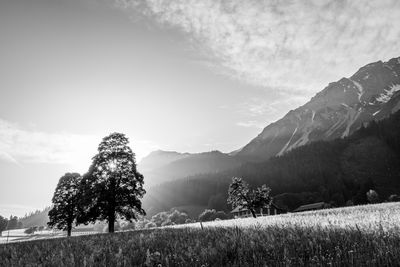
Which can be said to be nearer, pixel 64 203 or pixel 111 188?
pixel 111 188

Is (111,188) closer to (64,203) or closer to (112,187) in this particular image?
(112,187)

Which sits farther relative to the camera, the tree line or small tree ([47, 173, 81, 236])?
small tree ([47, 173, 81, 236])

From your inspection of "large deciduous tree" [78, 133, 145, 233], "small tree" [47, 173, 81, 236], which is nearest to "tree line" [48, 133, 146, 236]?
"large deciduous tree" [78, 133, 145, 233]

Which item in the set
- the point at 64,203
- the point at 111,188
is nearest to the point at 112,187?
the point at 111,188

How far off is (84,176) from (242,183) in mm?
43972

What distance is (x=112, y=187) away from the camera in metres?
37.9

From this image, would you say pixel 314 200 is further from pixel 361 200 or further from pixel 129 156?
pixel 129 156

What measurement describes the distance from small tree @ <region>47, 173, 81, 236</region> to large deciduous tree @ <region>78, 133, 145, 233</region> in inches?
718

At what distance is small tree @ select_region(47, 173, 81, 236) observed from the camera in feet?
176

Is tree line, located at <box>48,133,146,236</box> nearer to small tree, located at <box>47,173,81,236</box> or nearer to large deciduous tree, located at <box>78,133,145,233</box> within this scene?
large deciduous tree, located at <box>78,133,145,233</box>

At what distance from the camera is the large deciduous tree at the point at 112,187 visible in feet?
120

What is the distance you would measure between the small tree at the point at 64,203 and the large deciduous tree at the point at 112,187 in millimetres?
18240

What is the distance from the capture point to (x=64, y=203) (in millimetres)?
53875

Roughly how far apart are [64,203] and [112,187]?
21.8 meters
